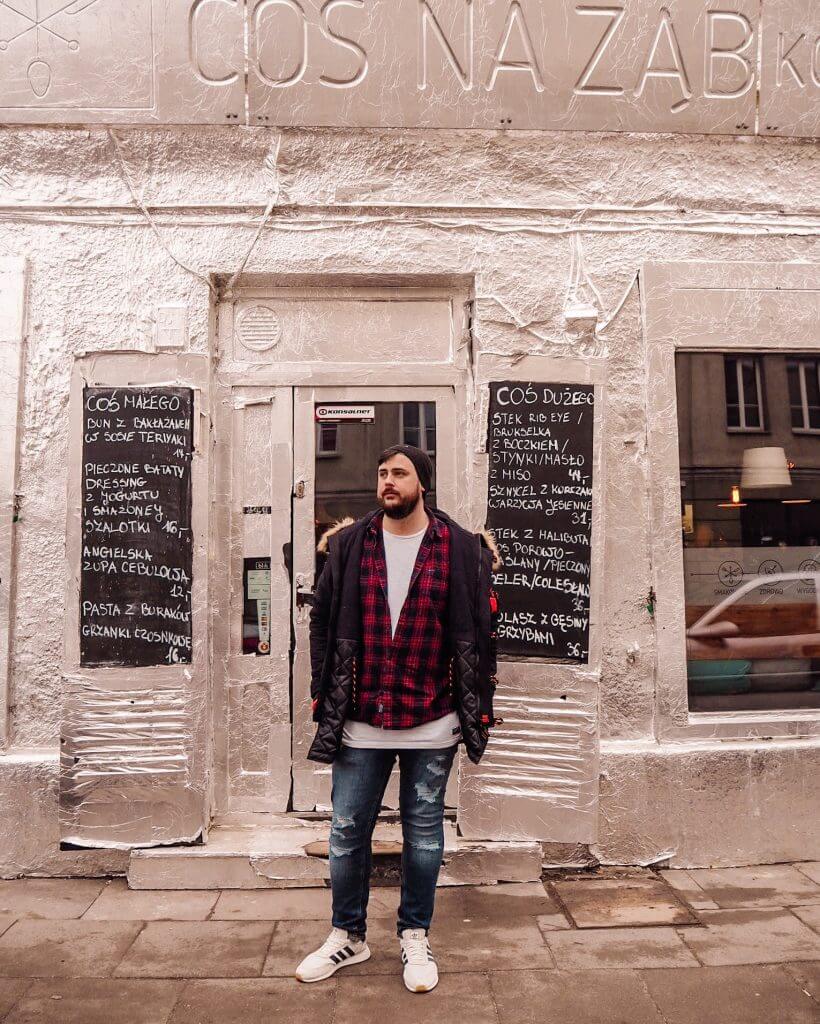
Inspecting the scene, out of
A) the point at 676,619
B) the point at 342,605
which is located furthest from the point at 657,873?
the point at 342,605

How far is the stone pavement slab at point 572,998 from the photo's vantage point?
9.87 ft

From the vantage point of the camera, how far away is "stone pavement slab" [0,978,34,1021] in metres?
3.07

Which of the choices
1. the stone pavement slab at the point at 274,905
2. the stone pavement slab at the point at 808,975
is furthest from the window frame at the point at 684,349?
the stone pavement slab at the point at 274,905

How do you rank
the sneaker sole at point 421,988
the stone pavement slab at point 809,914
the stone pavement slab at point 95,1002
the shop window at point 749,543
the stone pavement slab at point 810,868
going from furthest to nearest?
the shop window at point 749,543 → the stone pavement slab at point 810,868 → the stone pavement slab at point 809,914 → the sneaker sole at point 421,988 → the stone pavement slab at point 95,1002

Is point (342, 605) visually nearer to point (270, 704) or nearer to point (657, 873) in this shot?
point (270, 704)

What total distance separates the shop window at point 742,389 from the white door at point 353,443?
4.91ft

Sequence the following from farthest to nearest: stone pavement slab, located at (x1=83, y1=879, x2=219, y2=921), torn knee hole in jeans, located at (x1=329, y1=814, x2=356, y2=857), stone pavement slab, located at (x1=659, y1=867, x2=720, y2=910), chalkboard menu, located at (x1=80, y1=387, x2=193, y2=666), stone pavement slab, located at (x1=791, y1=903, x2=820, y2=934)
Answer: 1. chalkboard menu, located at (x1=80, y1=387, x2=193, y2=666)
2. stone pavement slab, located at (x1=659, y1=867, x2=720, y2=910)
3. stone pavement slab, located at (x1=83, y1=879, x2=219, y2=921)
4. stone pavement slab, located at (x1=791, y1=903, x2=820, y2=934)
5. torn knee hole in jeans, located at (x1=329, y1=814, x2=356, y2=857)

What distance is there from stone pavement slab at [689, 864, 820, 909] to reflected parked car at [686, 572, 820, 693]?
0.89 meters

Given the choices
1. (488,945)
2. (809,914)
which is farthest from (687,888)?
(488,945)

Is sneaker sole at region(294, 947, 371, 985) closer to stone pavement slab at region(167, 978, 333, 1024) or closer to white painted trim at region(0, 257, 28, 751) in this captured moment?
stone pavement slab at region(167, 978, 333, 1024)

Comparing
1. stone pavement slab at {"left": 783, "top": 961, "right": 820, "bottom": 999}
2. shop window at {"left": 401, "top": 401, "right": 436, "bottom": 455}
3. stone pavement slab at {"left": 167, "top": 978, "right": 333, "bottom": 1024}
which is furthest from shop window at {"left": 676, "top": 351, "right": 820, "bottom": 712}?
stone pavement slab at {"left": 167, "top": 978, "right": 333, "bottom": 1024}

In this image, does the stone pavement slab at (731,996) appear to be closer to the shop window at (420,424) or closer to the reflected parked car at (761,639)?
the reflected parked car at (761,639)

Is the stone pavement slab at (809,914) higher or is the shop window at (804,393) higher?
the shop window at (804,393)

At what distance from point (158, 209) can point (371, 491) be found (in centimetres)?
183
